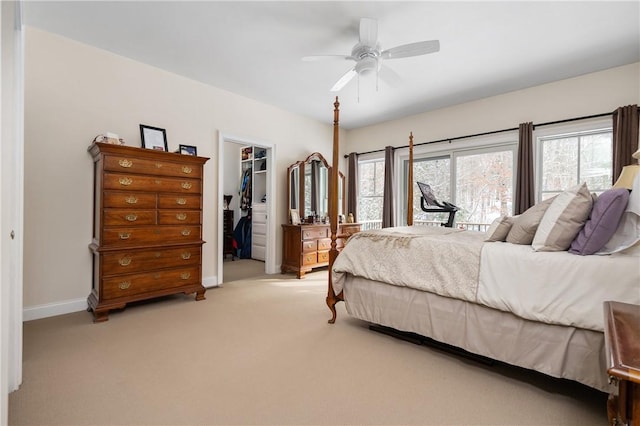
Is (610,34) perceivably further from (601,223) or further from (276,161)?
(276,161)

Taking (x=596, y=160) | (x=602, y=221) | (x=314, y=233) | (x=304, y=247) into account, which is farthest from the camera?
(x=314, y=233)

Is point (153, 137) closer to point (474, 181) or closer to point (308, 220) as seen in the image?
point (308, 220)

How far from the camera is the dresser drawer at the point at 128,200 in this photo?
9.11 feet

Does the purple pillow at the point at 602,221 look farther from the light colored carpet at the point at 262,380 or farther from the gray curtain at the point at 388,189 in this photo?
the gray curtain at the point at 388,189

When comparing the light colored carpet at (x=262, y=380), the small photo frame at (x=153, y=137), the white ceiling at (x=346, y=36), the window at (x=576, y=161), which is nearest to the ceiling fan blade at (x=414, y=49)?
the white ceiling at (x=346, y=36)

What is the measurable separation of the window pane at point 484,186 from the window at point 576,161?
400 millimetres

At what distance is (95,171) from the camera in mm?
3066

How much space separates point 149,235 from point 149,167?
670 mm

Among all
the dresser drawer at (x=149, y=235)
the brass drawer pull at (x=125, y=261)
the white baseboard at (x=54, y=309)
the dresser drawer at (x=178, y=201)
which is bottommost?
the white baseboard at (x=54, y=309)

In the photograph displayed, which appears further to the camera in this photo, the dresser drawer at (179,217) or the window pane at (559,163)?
the window pane at (559,163)

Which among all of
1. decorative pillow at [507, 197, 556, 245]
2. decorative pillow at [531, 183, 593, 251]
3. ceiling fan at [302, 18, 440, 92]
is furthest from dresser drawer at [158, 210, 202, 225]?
decorative pillow at [531, 183, 593, 251]

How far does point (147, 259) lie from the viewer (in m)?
3.01

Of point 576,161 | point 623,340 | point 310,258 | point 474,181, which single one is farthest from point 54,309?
point 576,161

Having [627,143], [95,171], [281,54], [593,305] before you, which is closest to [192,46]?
[281,54]
